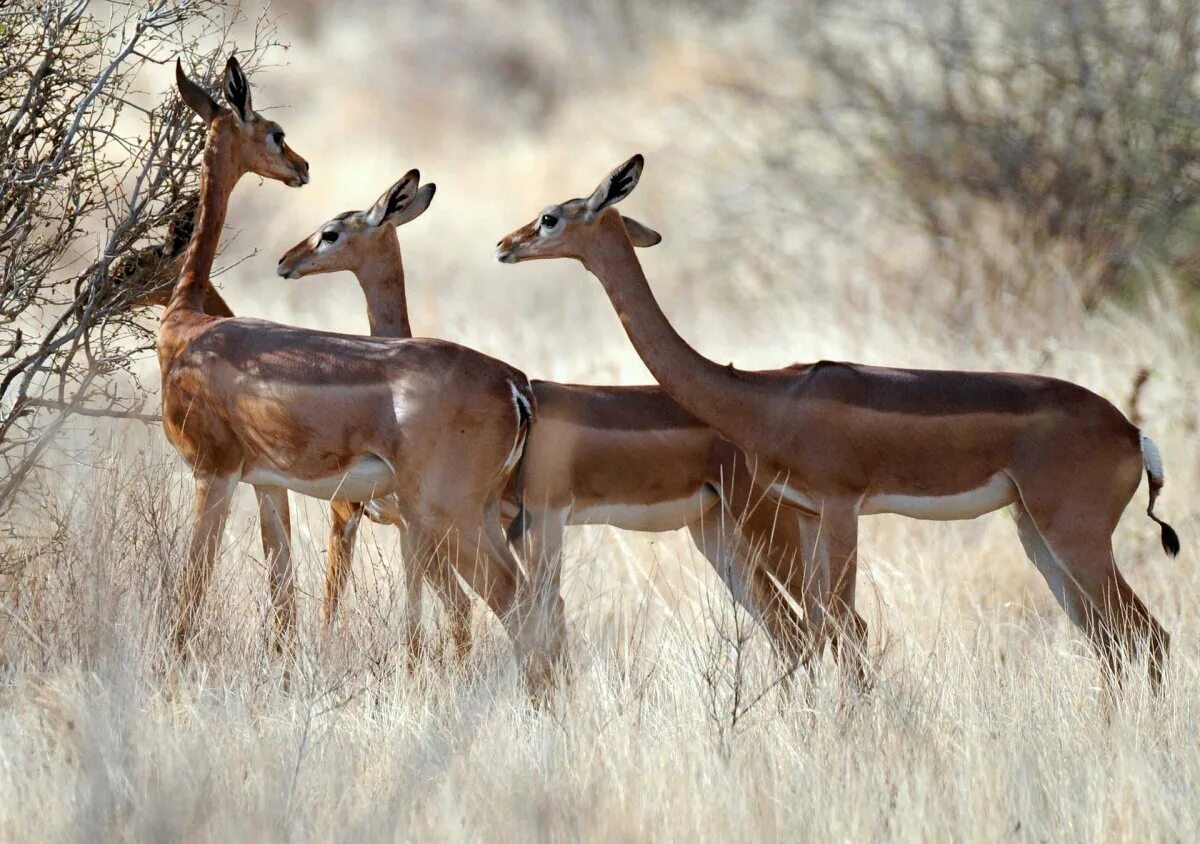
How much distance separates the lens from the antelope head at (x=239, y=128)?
615 cm

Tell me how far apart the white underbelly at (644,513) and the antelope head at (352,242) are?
135 cm

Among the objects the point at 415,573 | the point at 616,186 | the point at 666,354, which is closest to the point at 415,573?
the point at 415,573

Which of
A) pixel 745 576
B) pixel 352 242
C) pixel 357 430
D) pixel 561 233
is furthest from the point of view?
pixel 352 242

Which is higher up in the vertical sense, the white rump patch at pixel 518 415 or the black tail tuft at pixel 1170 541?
the white rump patch at pixel 518 415

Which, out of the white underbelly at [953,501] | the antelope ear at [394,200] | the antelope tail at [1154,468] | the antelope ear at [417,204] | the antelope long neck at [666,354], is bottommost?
the white underbelly at [953,501]

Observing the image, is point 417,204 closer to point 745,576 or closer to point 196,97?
point 196,97

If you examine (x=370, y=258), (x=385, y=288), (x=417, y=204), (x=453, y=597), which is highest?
(x=417, y=204)

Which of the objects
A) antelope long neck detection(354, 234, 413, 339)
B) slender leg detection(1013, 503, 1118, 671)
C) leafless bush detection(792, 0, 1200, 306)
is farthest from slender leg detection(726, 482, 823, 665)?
leafless bush detection(792, 0, 1200, 306)

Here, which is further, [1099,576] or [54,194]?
[54,194]

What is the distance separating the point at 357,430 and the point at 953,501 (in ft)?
6.83

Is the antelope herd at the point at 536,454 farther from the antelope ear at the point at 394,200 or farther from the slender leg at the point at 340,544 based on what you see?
→ the antelope ear at the point at 394,200

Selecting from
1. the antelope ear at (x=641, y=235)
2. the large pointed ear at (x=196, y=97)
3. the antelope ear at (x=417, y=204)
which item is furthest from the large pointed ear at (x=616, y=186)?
the large pointed ear at (x=196, y=97)

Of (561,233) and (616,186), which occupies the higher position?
(616,186)

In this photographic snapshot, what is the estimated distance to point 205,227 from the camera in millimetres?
6238
